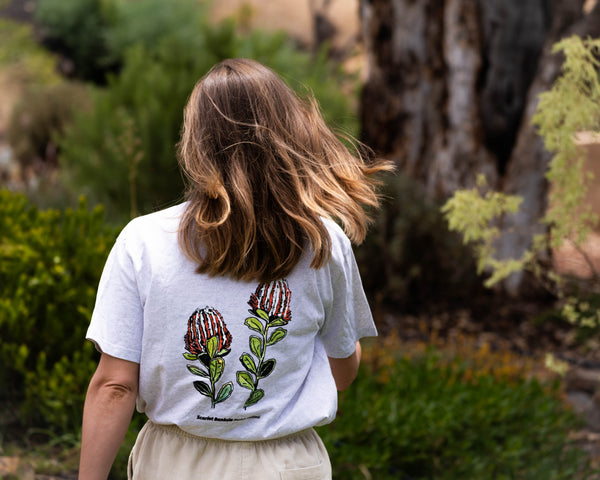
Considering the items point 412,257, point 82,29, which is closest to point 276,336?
point 412,257

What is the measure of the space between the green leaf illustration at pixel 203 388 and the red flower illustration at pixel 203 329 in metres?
0.07

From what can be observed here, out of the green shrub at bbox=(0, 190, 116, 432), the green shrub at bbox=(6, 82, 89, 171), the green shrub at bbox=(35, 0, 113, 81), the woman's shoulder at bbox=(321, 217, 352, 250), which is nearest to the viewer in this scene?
the woman's shoulder at bbox=(321, 217, 352, 250)

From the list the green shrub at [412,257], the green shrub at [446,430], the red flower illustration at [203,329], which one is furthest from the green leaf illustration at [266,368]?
the green shrub at [412,257]

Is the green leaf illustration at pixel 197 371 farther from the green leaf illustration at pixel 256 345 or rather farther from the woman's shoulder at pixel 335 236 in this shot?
the woman's shoulder at pixel 335 236

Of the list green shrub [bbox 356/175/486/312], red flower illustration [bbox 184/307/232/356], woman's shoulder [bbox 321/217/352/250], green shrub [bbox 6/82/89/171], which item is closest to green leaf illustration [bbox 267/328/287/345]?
red flower illustration [bbox 184/307/232/356]

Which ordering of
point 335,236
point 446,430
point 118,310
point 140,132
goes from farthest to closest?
point 140,132 → point 446,430 → point 335,236 → point 118,310

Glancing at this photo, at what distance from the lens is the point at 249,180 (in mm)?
1497

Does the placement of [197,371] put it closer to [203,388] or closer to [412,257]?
[203,388]

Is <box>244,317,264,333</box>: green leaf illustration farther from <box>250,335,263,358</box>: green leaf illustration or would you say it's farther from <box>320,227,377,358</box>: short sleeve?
<box>320,227,377,358</box>: short sleeve

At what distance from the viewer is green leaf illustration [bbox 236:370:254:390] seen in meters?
1.50

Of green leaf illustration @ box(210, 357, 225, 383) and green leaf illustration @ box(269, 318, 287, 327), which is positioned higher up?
green leaf illustration @ box(269, 318, 287, 327)

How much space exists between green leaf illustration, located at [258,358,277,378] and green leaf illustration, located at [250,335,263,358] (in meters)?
0.02

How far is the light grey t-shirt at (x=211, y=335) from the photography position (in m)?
1.44

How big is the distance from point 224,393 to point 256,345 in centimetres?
12
